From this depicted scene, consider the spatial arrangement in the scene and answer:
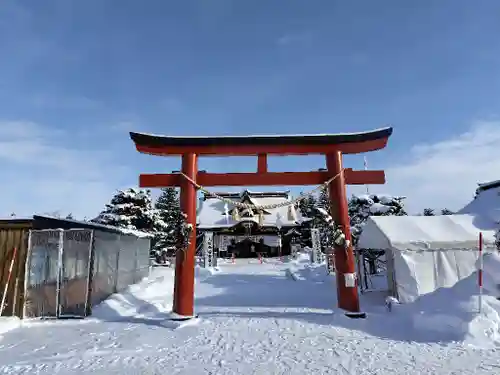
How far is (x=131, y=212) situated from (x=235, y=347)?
2412 centimetres

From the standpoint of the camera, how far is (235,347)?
6508 mm

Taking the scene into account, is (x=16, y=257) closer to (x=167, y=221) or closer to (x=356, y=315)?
(x=356, y=315)

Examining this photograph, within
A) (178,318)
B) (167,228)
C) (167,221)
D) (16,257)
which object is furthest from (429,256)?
(167,221)

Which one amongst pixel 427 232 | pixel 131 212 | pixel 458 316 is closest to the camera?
pixel 458 316

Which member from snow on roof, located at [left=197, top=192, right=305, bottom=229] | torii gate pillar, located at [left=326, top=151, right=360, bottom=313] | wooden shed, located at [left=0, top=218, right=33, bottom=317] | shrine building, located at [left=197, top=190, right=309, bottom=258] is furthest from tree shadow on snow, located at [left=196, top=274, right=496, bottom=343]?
snow on roof, located at [left=197, top=192, right=305, bottom=229]

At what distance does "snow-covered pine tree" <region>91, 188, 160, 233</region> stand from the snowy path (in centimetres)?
1858

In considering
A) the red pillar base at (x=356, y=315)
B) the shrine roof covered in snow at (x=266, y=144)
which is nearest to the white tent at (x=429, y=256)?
the red pillar base at (x=356, y=315)

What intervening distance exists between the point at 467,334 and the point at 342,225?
3694mm

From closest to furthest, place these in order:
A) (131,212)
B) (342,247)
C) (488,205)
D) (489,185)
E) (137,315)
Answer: (342,247) < (137,315) < (488,205) < (489,185) < (131,212)

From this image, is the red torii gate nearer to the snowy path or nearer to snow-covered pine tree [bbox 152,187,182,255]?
the snowy path

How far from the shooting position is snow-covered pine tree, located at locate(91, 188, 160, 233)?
27.5 metres

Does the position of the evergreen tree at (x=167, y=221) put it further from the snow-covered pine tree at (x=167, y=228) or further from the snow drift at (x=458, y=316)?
the snow drift at (x=458, y=316)

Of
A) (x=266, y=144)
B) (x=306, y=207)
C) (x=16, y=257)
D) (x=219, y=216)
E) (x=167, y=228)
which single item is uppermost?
(x=306, y=207)

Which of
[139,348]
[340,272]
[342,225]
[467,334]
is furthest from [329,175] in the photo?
[139,348]
